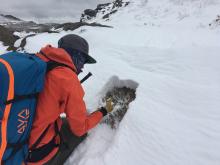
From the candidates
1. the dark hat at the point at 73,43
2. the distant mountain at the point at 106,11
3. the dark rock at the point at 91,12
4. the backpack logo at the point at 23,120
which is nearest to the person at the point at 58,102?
the dark hat at the point at 73,43

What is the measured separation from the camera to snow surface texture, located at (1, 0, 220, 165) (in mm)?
2820

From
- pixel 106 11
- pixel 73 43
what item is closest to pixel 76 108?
pixel 73 43

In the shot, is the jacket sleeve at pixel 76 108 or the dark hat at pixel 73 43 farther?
the dark hat at pixel 73 43

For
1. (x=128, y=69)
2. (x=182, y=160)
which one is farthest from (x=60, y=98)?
(x=128, y=69)

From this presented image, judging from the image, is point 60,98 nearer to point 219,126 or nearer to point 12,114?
point 12,114

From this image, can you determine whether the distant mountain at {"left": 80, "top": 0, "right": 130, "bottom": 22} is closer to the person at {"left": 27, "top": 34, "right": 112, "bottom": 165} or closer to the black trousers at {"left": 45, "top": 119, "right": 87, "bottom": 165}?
the black trousers at {"left": 45, "top": 119, "right": 87, "bottom": 165}

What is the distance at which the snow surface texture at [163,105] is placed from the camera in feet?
9.25

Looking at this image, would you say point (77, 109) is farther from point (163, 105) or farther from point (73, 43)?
point (163, 105)

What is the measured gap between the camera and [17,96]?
190 centimetres

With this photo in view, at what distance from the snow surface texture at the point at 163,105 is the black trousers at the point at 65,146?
81mm

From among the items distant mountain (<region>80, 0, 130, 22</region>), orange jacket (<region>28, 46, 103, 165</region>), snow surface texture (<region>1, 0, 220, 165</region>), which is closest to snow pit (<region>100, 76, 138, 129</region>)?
snow surface texture (<region>1, 0, 220, 165</region>)

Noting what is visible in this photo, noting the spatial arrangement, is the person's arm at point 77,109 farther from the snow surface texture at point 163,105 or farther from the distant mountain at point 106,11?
the distant mountain at point 106,11

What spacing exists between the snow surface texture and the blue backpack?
3.54ft

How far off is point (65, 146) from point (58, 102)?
96 cm
